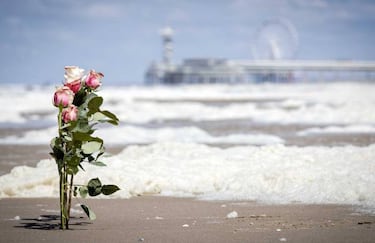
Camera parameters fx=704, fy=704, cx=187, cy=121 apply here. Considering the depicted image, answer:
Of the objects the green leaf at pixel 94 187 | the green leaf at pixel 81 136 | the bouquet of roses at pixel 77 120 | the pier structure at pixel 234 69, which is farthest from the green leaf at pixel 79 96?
the pier structure at pixel 234 69

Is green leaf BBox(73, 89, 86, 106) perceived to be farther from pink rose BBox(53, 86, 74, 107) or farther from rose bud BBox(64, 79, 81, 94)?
pink rose BBox(53, 86, 74, 107)

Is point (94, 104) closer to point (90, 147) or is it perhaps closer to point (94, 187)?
point (90, 147)

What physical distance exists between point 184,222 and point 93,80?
137cm

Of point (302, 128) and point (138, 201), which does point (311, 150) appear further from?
point (302, 128)

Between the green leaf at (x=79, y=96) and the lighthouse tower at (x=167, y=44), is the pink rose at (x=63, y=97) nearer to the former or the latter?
the green leaf at (x=79, y=96)

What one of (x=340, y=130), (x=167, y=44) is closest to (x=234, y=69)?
(x=167, y=44)

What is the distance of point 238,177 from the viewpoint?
7.59 meters

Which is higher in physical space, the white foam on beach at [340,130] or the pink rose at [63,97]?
the white foam on beach at [340,130]

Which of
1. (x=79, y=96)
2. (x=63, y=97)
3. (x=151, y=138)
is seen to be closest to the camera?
(x=63, y=97)

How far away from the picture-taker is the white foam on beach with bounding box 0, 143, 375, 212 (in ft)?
22.2

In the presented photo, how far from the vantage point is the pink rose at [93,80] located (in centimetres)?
501

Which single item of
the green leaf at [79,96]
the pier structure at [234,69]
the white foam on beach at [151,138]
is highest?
the pier structure at [234,69]

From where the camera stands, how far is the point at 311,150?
959 centimetres

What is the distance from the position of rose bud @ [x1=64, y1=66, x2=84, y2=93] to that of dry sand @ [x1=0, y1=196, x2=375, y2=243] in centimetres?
105
